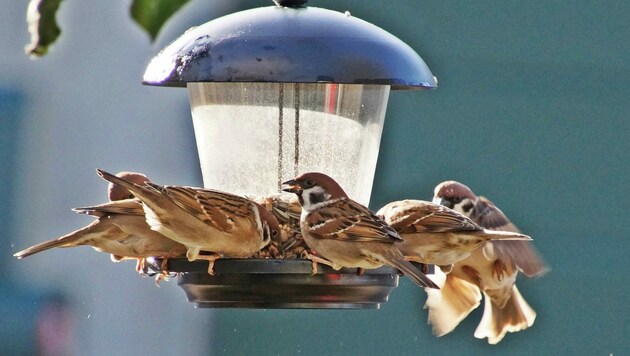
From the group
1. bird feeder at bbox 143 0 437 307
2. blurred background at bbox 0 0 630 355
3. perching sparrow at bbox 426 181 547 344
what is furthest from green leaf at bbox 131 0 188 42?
blurred background at bbox 0 0 630 355

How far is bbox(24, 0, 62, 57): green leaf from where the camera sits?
1.47 m

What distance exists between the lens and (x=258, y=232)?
11.1ft

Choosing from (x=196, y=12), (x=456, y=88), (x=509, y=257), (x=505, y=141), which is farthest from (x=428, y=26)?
(x=509, y=257)

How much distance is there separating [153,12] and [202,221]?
1.91m

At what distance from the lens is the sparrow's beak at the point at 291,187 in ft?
11.5

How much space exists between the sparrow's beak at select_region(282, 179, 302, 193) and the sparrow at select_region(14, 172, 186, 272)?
0.36m

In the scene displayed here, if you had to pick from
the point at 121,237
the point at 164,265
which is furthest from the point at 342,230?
the point at 121,237

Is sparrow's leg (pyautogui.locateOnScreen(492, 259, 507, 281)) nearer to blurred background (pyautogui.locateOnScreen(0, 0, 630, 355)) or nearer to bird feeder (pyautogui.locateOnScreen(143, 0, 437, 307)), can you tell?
bird feeder (pyautogui.locateOnScreen(143, 0, 437, 307))

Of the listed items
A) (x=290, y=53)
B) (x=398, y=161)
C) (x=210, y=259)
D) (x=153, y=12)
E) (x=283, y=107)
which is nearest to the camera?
(x=153, y=12)

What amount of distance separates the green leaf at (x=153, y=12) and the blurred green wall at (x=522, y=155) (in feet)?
19.6

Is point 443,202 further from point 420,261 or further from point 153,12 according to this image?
point 153,12

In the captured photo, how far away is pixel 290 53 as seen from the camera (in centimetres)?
310

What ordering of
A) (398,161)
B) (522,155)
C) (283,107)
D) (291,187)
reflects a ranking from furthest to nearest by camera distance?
1. (522,155)
2. (398,161)
3. (283,107)
4. (291,187)

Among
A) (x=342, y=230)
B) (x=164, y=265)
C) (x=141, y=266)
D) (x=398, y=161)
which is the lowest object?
(x=398, y=161)
